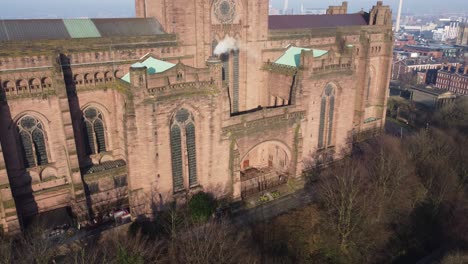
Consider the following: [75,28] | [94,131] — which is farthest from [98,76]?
[75,28]

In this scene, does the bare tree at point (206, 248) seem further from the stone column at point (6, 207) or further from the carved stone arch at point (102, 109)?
the stone column at point (6, 207)

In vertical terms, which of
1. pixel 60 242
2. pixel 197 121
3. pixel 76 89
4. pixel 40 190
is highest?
pixel 76 89

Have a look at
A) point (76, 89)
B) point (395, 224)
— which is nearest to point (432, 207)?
point (395, 224)

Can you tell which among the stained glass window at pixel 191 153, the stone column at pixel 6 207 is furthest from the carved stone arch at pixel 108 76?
the stone column at pixel 6 207

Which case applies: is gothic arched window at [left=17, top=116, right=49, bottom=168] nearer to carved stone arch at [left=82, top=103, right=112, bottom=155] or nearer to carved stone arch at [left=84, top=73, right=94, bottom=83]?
carved stone arch at [left=82, top=103, right=112, bottom=155]

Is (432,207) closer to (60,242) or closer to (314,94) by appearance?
(314,94)

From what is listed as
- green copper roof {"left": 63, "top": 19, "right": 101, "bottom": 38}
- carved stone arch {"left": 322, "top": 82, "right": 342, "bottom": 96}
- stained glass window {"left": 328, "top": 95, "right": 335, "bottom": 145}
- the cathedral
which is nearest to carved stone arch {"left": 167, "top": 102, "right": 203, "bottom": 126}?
the cathedral

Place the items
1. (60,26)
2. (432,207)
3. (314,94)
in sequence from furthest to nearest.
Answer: (314,94) → (432,207) → (60,26)
